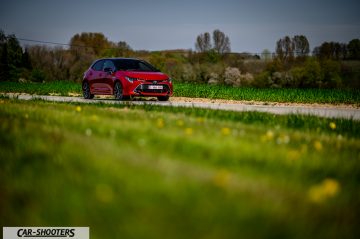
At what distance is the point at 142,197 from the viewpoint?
107 inches

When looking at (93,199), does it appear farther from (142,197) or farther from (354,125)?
(354,125)

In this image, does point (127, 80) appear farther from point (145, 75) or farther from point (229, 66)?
point (229, 66)

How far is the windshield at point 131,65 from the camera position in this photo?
52.9 ft

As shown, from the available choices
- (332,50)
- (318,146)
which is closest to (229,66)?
(332,50)

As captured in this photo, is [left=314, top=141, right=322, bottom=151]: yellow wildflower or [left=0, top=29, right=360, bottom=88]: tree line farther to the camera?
[left=0, top=29, right=360, bottom=88]: tree line

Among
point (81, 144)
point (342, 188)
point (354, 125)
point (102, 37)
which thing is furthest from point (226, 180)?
point (102, 37)

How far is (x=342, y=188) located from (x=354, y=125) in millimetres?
4272

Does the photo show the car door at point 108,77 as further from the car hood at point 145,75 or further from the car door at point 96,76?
the car hood at point 145,75

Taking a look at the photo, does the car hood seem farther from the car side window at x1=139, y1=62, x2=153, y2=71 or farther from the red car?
the car side window at x1=139, y1=62, x2=153, y2=71

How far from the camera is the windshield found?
52.9 feet

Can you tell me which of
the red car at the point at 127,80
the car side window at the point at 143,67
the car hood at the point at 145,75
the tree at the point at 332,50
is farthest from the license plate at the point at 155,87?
the tree at the point at 332,50

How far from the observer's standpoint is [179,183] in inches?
115

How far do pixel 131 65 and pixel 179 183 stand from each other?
45.7 ft

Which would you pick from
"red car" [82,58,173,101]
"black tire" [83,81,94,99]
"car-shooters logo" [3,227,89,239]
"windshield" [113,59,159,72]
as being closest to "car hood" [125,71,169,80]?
"red car" [82,58,173,101]
